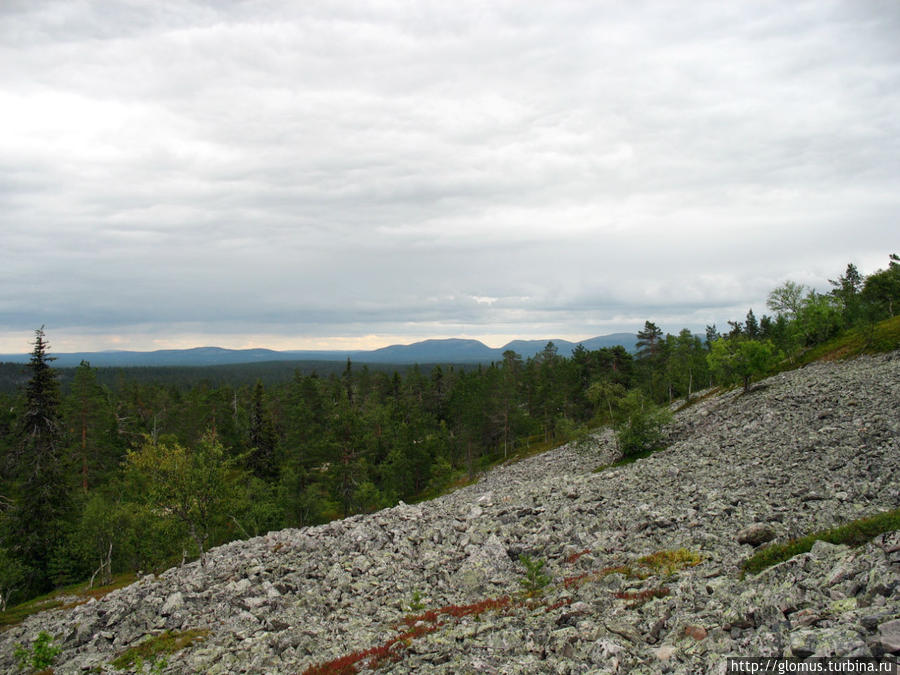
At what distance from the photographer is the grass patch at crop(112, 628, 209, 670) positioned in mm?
18281

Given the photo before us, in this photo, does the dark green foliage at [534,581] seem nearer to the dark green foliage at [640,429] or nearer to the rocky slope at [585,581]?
the rocky slope at [585,581]

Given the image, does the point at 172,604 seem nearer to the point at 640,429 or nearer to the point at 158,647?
the point at 158,647

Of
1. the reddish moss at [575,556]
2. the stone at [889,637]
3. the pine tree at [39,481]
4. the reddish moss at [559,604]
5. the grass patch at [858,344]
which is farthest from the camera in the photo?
the grass patch at [858,344]

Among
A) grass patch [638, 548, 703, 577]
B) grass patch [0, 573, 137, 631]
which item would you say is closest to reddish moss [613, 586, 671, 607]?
grass patch [638, 548, 703, 577]

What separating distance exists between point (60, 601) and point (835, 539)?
53.7m

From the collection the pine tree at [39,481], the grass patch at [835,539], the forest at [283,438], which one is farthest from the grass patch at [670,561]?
the pine tree at [39,481]

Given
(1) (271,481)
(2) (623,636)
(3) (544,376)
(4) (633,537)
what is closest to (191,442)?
(1) (271,481)

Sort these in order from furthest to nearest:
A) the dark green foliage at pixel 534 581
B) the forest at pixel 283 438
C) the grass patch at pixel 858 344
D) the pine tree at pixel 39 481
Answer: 1. the grass patch at pixel 858 344
2. the pine tree at pixel 39 481
3. the forest at pixel 283 438
4. the dark green foliage at pixel 534 581

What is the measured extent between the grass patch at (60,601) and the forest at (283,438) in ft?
5.39

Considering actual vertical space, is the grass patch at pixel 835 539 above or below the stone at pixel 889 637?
below

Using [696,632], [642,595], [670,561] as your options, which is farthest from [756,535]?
[696,632]

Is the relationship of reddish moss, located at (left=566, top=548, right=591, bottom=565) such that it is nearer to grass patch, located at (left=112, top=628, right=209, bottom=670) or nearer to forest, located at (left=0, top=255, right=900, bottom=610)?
grass patch, located at (left=112, top=628, right=209, bottom=670)

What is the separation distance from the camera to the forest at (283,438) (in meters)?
43.1

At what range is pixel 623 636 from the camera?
12305mm
